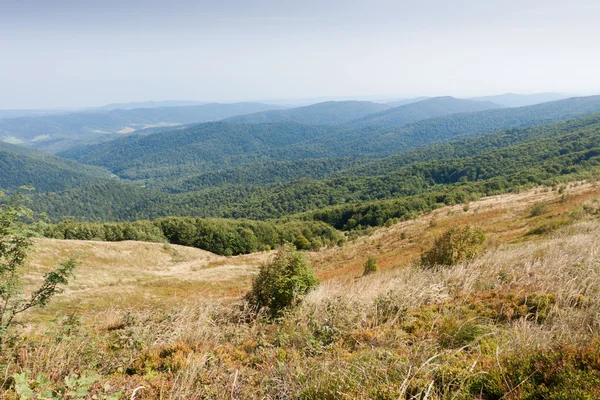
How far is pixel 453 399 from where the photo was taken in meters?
2.54

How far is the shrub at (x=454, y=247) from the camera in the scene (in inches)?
436

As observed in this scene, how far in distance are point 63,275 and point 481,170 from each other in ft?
547

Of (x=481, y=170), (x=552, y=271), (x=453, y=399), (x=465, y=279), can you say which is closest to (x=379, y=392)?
(x=453, y=399)

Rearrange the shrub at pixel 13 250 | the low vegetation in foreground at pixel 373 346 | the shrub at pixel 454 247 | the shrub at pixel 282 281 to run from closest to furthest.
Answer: the low vegetation in foreground at pixel 373 346 → the shrub at pixel 13 250 → the shrub at pixel 282 281 → the shrub at pixel 454 247

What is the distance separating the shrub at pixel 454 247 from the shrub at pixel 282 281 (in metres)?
4.85

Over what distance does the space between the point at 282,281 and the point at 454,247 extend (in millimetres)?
6824

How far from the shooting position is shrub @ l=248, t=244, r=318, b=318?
8734 millimetres

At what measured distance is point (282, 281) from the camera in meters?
9.13

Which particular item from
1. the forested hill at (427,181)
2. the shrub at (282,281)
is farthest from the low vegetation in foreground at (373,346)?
the forested hill at (427,181)

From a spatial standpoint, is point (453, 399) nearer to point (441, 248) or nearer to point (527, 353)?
point (527, 353)

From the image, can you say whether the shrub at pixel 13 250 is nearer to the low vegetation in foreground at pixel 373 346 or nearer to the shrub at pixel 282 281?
the low vegetation in foreground at pixel 373 346

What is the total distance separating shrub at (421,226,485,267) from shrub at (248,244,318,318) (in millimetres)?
4853

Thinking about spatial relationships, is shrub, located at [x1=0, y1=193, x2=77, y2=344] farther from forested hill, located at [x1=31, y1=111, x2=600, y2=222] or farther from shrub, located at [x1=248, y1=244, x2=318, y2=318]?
forested hill, located at [x1=31, y1=111, x2=600, y2=222]

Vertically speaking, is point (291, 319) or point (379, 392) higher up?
point (379, 392)
